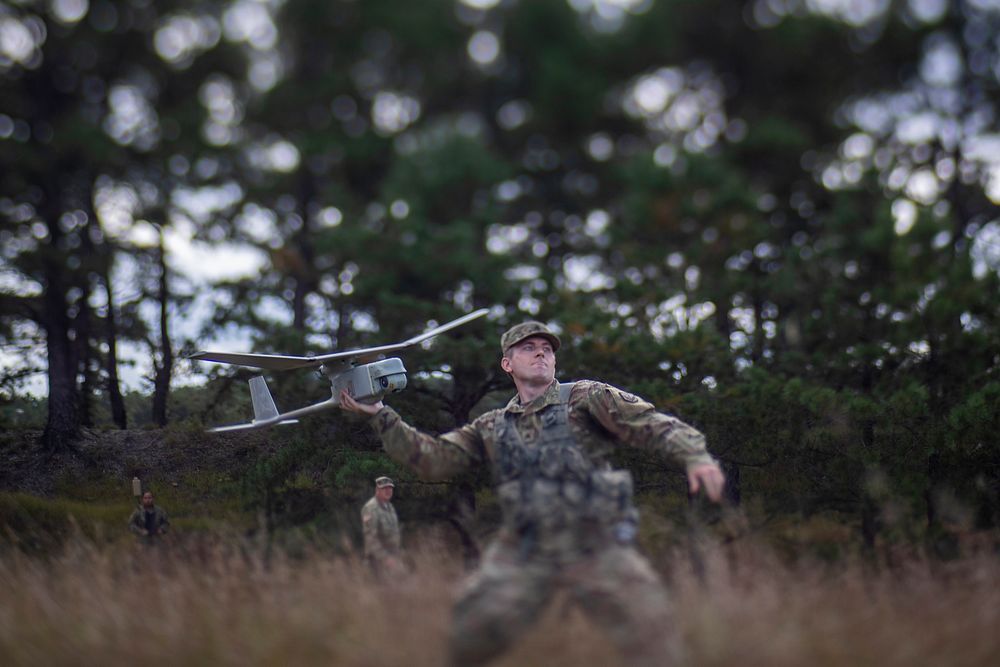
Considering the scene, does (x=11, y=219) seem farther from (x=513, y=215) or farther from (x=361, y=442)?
(x=513, y=215)

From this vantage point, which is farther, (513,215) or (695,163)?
(513,215)

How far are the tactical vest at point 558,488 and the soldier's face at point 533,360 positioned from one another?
0.29 metres

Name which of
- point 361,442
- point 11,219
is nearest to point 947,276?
point 361,442

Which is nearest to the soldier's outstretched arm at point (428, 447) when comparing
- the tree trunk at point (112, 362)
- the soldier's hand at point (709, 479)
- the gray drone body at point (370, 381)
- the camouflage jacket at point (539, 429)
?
the camouflage jacket at point (539, 429)

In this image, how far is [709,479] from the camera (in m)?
4.76

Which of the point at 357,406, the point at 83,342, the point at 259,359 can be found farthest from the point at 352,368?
the point at 83,342

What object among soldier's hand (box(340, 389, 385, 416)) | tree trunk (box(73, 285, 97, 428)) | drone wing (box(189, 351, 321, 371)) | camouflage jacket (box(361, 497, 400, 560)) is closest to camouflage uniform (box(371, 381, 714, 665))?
soldier's hand (box(340, 389, 385, 416))

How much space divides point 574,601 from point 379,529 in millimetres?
4197

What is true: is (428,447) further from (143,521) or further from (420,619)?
(143,521)

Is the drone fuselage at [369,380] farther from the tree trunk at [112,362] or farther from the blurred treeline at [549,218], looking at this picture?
the tree trunk at [112,362]

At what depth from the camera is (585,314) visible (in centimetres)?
1285

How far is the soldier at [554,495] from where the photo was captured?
4246 mm

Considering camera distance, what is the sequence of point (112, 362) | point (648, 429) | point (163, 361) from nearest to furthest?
point (648, 429) < point (163, 361) < point (112, 362)

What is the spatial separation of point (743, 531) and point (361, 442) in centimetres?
521
